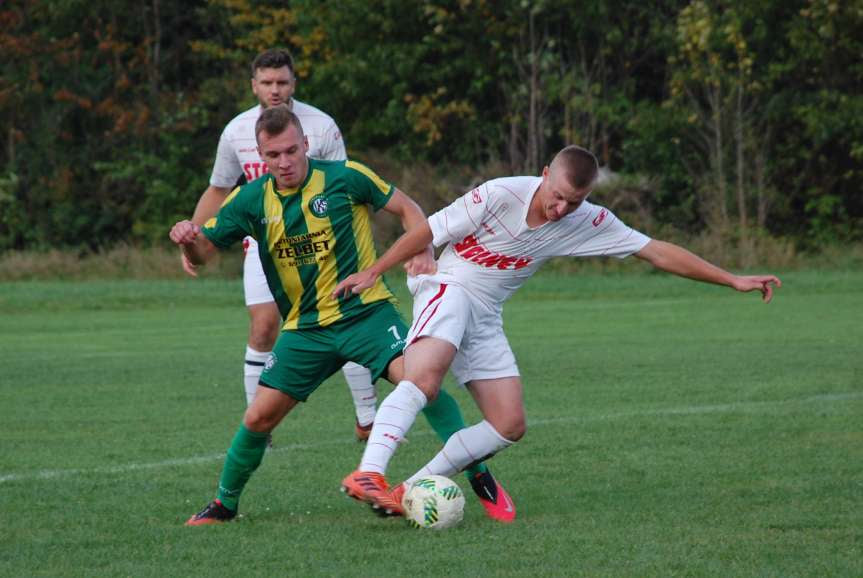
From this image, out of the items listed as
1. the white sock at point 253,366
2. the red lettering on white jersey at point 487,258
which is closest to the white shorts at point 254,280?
the white sock at point 253,366

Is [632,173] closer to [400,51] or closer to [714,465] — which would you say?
[400,51]

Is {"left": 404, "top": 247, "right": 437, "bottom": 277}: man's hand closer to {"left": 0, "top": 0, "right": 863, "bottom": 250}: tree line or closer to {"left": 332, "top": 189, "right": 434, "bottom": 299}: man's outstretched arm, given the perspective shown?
{"left": 332, "top": 189, "right": 434, "bottom": 299}: man's outstretched arm

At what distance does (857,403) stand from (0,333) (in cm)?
1060

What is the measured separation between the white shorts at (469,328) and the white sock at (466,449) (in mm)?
241

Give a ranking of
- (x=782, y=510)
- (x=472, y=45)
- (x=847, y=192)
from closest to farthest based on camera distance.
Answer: (x=782, y=510)
(x=847, y=192)
(x=472, y=45)

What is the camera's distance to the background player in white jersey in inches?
324

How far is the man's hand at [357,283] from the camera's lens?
601cm

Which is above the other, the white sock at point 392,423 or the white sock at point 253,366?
the white sock at point 392,423

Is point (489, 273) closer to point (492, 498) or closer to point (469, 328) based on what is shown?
point (469, 328)

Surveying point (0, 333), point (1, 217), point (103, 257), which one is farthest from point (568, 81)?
point (0, 333)

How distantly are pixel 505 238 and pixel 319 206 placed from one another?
0.80m

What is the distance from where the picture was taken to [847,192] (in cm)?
2886

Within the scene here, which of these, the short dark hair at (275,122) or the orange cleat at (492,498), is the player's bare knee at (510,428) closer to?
the orange cleat at (492,498)

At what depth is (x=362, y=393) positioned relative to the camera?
8.51m
